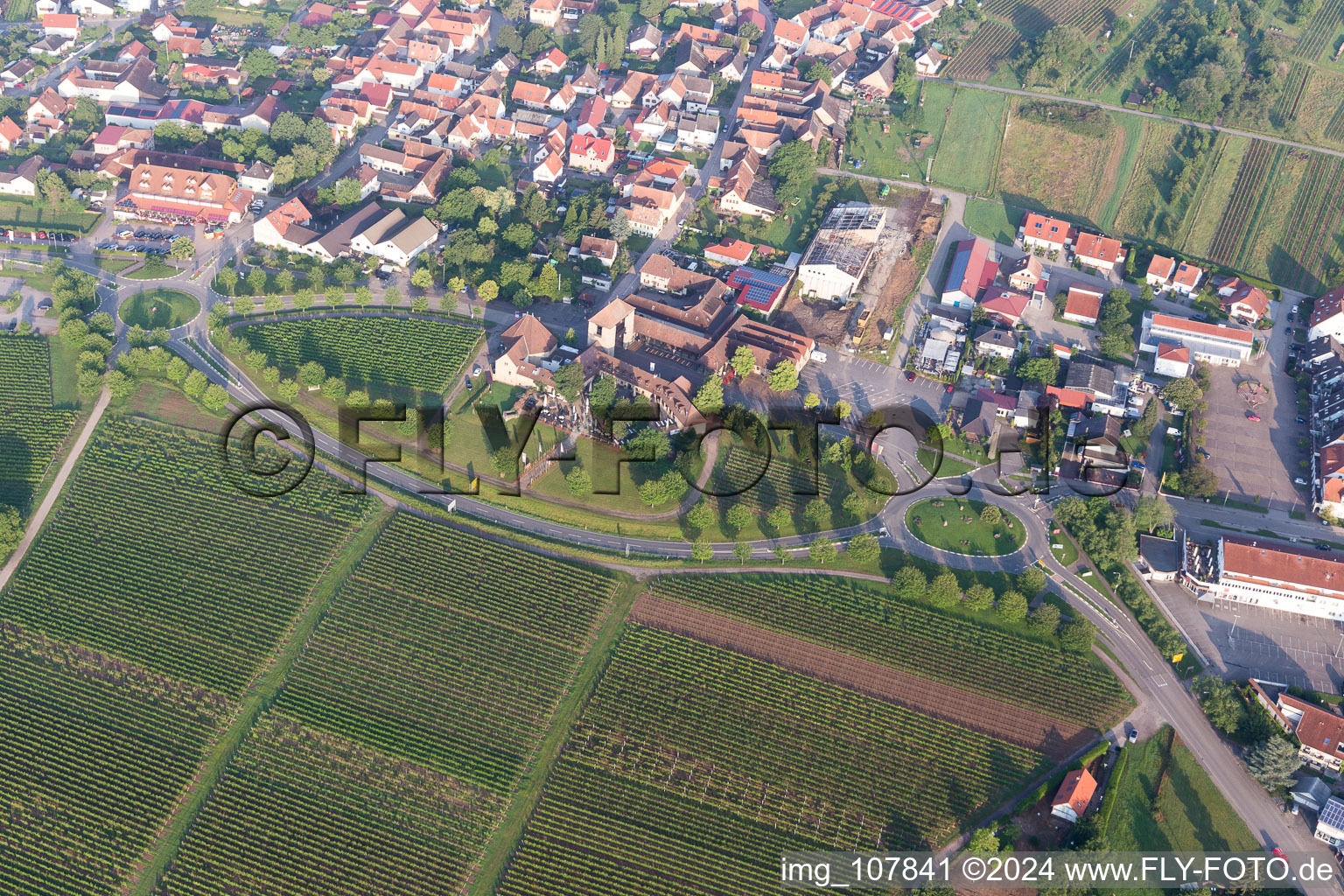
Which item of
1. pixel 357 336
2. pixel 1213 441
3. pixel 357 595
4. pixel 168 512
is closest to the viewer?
pixel 357 595

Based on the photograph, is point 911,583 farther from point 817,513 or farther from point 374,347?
point 374,347

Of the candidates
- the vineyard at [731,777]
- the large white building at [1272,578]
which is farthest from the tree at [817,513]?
the large white building at [1272,578]

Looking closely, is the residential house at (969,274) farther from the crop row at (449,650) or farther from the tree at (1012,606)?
the crop row at (449,650)

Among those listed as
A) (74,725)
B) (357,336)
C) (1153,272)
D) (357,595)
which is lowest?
(74,725)

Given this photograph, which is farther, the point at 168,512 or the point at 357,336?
the point at 357,336

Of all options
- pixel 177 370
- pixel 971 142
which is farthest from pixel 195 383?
pixel 971 142

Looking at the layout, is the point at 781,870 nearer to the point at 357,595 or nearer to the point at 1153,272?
the point at 357,595

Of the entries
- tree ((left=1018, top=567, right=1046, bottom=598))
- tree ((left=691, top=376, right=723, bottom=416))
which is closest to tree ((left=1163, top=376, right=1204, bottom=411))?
tree ((left=1018, top=567, right=1046, bottom=598))

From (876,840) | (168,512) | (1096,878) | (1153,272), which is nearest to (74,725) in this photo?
(168,512)

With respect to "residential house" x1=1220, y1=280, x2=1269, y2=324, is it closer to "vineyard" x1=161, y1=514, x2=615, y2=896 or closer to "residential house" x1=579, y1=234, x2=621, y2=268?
"residential house" x1=579, y1=234, x2=621, y2=268
